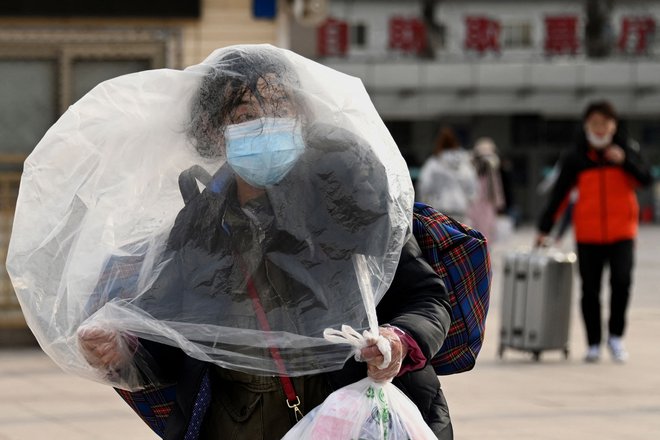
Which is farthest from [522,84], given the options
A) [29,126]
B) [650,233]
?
[29,126]

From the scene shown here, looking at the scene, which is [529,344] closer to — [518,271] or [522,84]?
[518,271]

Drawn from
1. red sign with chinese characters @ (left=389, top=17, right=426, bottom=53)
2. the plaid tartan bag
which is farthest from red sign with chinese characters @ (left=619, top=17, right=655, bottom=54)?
the plaid tartan bag

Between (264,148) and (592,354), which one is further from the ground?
(264,148)

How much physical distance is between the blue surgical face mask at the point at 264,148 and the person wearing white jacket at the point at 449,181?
12.4 metres

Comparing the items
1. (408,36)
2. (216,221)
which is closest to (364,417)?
(216,221)

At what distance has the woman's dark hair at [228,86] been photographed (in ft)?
10.3

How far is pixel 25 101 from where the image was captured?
1256cm

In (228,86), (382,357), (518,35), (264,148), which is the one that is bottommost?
(518,35)

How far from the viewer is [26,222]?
131 inches

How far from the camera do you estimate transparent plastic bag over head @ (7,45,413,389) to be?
123 inches

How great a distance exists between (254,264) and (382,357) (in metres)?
0.35

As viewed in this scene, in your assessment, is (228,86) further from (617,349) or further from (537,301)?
(617,349)

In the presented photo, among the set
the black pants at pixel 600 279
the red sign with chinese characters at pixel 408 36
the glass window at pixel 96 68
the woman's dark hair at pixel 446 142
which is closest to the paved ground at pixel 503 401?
the black pants at pixel 600 279

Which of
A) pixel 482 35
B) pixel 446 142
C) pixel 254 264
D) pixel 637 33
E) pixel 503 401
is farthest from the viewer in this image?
pixel 637 33
